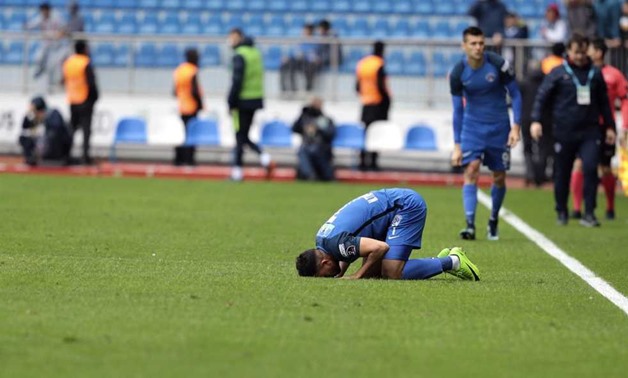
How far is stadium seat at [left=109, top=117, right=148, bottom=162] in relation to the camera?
2778cm

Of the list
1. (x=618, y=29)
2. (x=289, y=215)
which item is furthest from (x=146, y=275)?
(x=618, y=29)

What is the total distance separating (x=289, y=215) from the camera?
18.2 meters

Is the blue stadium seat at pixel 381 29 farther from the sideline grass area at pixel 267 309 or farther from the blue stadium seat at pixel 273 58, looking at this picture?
the sideline grass area at pixel 267 309

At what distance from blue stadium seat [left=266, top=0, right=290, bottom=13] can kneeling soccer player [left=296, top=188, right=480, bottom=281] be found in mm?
21019

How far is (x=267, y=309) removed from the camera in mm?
9508

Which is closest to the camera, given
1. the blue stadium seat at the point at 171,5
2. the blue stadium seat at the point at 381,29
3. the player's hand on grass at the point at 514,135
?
the player's hand on grass at the point at 514,135

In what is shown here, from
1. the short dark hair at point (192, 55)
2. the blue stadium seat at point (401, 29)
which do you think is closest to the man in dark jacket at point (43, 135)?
the short dark hair at point (192, 55)

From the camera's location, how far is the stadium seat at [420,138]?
2672cm

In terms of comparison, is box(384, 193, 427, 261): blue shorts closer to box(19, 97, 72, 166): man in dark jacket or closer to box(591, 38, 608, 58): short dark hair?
box(591, 38, 608, 58): short dark hair

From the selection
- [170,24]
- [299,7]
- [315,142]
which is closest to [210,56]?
[170,24]

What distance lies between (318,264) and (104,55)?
1902 centimetres

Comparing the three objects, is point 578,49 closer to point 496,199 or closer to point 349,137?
point 496,199

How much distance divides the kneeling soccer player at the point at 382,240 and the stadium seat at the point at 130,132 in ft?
55.3

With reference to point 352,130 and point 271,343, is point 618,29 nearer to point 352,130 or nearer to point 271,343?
point 352,130
